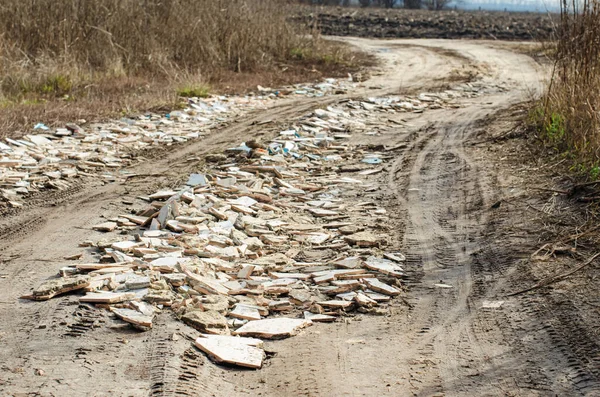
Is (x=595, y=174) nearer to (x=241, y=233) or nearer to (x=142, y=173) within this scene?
(x=241, y=233)


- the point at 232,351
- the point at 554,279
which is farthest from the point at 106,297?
the point at 554,279

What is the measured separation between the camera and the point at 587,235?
5.07m

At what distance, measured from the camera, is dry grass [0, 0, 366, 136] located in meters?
11.5

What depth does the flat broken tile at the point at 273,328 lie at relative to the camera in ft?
13.0

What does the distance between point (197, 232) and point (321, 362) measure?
2.16 meters

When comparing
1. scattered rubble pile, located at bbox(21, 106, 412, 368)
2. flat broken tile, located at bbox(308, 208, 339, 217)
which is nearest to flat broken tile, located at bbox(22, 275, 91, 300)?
scattered rubble pile, located at bbox(21, 106, 412, 368)

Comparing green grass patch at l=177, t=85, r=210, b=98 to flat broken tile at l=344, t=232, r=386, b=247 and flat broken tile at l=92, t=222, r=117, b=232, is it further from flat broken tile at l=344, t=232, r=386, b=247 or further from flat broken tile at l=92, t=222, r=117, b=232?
flat broken tile at l=344, t=232, r=386, b=247

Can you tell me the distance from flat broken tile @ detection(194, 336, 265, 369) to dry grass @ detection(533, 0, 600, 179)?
371 cm

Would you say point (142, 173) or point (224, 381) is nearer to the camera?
point (224, 381)

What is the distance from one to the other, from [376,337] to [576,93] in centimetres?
476

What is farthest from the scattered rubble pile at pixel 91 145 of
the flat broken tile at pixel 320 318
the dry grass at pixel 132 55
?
the flat broken tile at pixel 320 318

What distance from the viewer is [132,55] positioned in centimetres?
1452

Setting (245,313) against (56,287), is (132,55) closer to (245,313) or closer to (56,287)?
(56,287)

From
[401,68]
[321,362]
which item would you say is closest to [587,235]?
[321,362]
